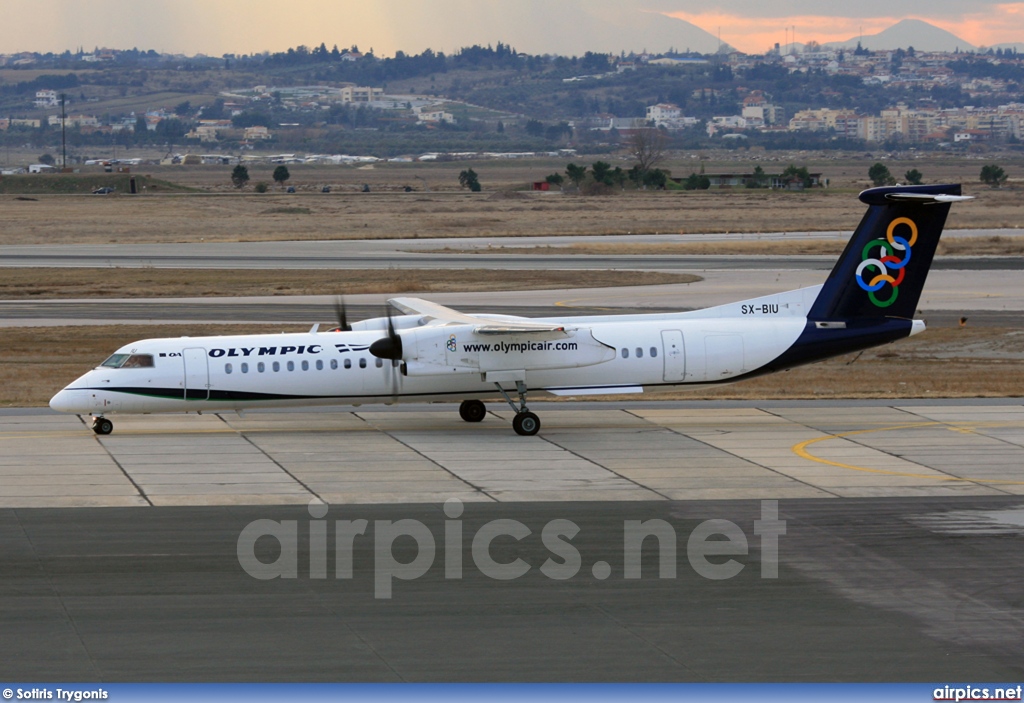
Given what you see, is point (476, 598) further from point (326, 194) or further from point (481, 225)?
point (326, 194)

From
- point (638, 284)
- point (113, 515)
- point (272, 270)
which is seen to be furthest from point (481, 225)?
point (113, 515)

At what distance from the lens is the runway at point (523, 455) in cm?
2680

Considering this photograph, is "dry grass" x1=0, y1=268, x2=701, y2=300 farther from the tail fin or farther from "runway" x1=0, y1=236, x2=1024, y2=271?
the tail fin

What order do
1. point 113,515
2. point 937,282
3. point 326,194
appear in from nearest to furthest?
point 113,515 → point 937,282 → point 326,194

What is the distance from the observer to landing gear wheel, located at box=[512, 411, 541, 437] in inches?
1314

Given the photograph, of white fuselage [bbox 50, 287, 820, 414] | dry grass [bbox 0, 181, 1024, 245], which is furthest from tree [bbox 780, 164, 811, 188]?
white fuselage [bbox 50, 287, 820, 414]

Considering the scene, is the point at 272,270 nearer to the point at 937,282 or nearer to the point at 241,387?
the point at 937,282

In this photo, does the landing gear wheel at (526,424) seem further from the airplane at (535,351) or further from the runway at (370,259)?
the runway at (370,259)

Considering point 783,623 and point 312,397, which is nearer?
point 783,623

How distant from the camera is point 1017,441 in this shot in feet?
107

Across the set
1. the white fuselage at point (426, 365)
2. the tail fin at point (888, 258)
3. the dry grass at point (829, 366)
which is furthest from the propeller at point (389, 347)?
the tail fin at point (888, 258)

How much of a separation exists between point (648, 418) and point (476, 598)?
17787mm

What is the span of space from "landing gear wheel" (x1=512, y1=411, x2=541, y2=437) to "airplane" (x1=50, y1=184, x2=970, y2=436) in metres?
0.03

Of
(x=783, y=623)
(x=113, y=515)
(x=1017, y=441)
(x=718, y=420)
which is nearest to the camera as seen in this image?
(x=783, y=623)
